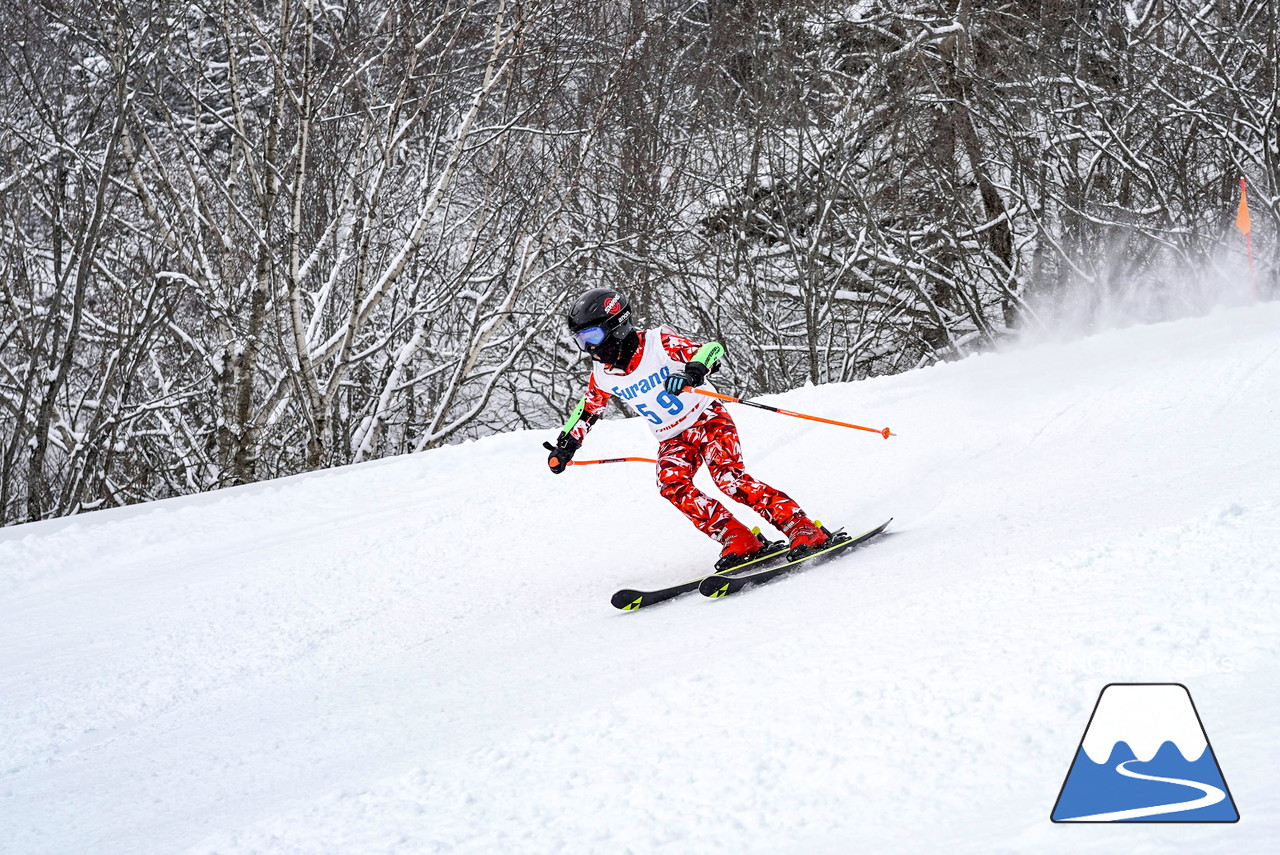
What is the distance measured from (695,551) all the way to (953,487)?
1.70m

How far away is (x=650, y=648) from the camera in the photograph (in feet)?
12.7

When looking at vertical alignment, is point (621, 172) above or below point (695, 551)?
above

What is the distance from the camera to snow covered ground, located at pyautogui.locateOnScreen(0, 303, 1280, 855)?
240cm

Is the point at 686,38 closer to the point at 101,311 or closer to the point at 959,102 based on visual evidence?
the point at 959,102

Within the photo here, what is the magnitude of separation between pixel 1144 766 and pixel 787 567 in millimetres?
2793

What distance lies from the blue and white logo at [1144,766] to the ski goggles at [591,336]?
313 centimetres

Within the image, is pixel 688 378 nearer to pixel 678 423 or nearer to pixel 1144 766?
pixel 678 423

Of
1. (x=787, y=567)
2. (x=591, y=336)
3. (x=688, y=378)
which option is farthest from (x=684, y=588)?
(x=591, y=336)

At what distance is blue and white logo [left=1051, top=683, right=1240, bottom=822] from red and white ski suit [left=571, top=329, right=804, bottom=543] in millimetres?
2756

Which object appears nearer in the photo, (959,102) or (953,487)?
(953,487)

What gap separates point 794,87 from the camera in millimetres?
16156

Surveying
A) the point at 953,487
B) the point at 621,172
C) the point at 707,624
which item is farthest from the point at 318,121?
the point at 707,624

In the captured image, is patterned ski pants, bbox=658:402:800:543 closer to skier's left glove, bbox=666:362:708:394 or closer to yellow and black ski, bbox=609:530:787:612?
yellow and black ski, bbox=609:530:787:612

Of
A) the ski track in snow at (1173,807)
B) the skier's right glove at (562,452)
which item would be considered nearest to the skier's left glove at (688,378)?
the skier's right glove at (562,452)
